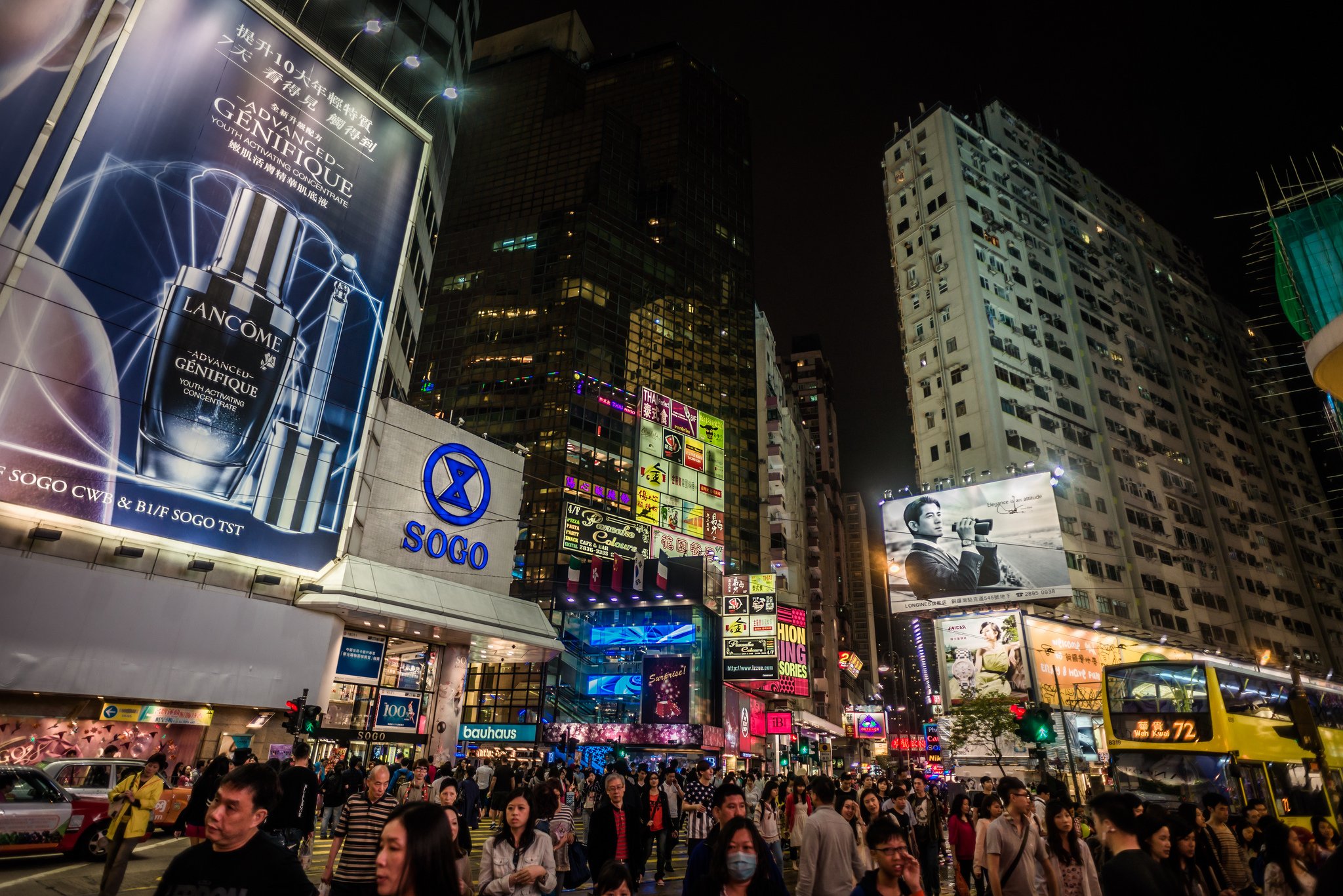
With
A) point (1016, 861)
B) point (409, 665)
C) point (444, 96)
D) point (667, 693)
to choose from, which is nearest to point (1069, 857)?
point (1016, 861)

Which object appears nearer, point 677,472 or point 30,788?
point 30,788

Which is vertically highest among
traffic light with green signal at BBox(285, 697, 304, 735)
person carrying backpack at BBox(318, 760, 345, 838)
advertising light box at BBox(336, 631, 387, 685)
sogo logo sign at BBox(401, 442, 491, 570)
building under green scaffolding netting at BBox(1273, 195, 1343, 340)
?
building under green scaffolding netting at BBox(1273, 195, 1343, 340)

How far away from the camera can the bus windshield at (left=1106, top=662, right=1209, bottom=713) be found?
1684 centimetres

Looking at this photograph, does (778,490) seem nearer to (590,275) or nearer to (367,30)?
Result: (590,275)

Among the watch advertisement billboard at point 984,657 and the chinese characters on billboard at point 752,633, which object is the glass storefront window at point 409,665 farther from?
the watch advertisement billboard at point 984,657

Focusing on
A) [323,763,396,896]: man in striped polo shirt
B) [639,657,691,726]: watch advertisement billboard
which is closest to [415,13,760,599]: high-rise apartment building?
[639,657,691,726]: watch advertisement billboard

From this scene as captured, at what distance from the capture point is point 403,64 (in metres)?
31.0

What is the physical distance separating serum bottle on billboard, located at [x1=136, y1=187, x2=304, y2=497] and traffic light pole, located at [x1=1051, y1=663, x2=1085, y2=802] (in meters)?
34.6

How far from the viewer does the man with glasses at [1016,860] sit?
22.1ft

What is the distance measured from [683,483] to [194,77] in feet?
174

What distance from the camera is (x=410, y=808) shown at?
310cm

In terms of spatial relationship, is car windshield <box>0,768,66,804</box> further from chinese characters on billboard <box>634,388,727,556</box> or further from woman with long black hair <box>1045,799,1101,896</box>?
chinese characters on billboard <box>634,388,727,556</box>

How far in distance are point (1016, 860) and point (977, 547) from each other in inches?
1489

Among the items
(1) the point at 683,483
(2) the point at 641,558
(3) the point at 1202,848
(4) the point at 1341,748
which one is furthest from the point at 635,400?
(3) the point at 1202,848
